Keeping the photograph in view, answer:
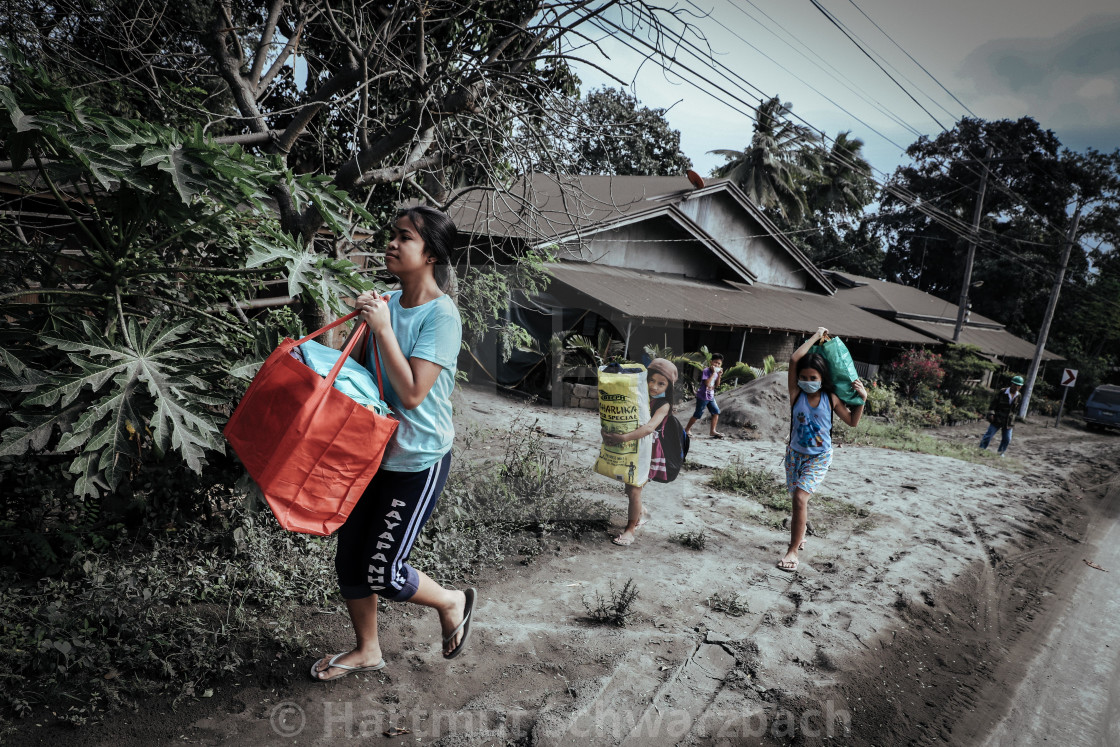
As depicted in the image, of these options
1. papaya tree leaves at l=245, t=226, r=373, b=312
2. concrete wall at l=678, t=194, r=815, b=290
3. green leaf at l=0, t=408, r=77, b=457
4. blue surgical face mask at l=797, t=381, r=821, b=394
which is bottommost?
green leaf at l=0, t=408, r=77, b=457

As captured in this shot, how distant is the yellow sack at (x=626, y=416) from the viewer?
4590mm

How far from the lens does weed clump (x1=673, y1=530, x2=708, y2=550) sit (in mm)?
4863

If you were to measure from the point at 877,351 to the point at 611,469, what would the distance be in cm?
2131

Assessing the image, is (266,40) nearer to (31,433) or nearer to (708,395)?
(31,433)

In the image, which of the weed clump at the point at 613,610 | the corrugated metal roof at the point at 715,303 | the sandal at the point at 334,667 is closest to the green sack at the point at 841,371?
the weed clump at the point at 613,610

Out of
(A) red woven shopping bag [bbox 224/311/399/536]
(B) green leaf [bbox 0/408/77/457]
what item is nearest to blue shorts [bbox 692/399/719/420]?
(A) red woven shopping bag [bbox 224/311/399/536]

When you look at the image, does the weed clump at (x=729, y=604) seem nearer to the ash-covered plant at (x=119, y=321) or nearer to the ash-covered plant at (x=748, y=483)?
the ash-covered plant at (x=748, y=483)

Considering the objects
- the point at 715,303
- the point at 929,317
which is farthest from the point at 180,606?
the point at 929,317

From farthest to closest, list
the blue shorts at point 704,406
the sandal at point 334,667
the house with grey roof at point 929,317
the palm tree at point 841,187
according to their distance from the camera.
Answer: the palm tree at point 841,187
the house with grey roof at point 929,317
the blue shorts at point 704,406
the sandal at point 334,667

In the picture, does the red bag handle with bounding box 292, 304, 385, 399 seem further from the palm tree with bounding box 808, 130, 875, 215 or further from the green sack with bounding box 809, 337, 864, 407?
the palm tree with bounding box 808, 130, 875, 215

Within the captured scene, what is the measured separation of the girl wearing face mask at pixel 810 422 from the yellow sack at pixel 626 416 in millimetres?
1091

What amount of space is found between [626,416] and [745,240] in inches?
638

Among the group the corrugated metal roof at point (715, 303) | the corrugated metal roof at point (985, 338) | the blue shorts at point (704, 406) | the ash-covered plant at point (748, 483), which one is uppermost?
the corrugated metal roof at point (985, 338)

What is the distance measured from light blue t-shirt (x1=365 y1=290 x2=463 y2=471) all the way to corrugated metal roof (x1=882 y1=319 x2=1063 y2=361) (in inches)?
981
